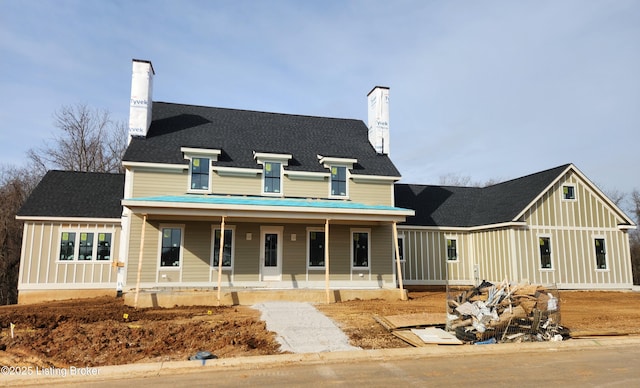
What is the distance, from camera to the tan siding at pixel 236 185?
683 inches

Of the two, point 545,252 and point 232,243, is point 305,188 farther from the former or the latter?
point 545,252

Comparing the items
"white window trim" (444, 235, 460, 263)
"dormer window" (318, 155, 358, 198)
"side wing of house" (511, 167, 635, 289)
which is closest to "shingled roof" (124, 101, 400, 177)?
"dormer window" (318, 155, 358, 198)

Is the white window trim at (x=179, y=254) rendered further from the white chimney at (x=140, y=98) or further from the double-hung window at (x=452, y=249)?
the double-hung window at (x=452, y=249)

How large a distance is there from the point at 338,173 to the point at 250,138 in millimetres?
4339

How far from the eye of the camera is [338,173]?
1889cm

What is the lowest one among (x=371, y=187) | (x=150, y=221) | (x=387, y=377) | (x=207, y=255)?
(x=387, y=377)

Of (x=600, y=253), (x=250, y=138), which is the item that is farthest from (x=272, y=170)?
(x=600, y=253)

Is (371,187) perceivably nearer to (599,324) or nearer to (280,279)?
(280,279)

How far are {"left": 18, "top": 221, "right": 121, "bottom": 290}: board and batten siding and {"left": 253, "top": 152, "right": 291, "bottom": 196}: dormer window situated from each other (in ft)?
23.1

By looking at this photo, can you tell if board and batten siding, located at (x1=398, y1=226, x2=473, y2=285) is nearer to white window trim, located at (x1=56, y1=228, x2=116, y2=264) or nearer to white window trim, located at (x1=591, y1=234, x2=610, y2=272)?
white window trim, located at (x1=591, y1=234, x2=610, y2=272)

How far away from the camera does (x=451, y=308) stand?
10.3 metres

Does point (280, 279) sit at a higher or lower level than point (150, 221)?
lower

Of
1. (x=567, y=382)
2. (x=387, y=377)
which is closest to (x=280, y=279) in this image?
(x=387, y=377)

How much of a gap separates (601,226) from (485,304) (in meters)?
14.8
